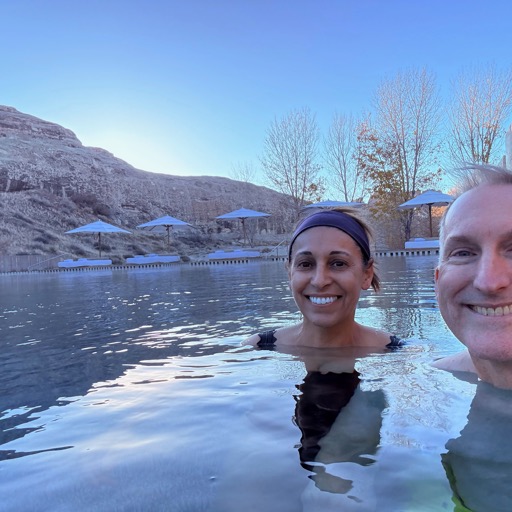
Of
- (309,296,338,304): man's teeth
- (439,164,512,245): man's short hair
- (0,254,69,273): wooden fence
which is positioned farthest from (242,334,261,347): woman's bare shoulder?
(0,254,69,273): wooden fence

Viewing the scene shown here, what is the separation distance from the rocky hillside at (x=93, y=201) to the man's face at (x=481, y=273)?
24207mm

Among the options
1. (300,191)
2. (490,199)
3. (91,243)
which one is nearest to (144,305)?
(490,199)

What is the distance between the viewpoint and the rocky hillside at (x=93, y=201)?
84.6 ft

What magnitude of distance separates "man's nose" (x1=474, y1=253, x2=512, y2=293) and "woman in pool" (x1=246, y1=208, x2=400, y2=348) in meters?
1.06

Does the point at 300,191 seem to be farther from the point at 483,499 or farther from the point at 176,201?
the point at 483,499

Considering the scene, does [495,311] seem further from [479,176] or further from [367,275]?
[367,275]

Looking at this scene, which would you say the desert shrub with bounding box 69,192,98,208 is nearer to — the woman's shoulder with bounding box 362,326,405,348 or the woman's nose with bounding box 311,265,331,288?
the woman's shoulder with bounding box 362,326,405,348

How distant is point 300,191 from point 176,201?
659 inches

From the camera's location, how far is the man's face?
1.23m

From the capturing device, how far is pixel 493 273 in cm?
123

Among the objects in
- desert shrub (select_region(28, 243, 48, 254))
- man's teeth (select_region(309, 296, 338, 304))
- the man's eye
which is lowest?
man's teeth (select_region(309, 296, 338, 304))

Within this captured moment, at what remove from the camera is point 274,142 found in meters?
25.8

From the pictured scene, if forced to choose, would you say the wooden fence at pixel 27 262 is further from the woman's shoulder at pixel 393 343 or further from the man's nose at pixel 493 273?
the man's nose at pixel 493 273

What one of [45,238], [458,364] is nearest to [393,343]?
[458,364]
